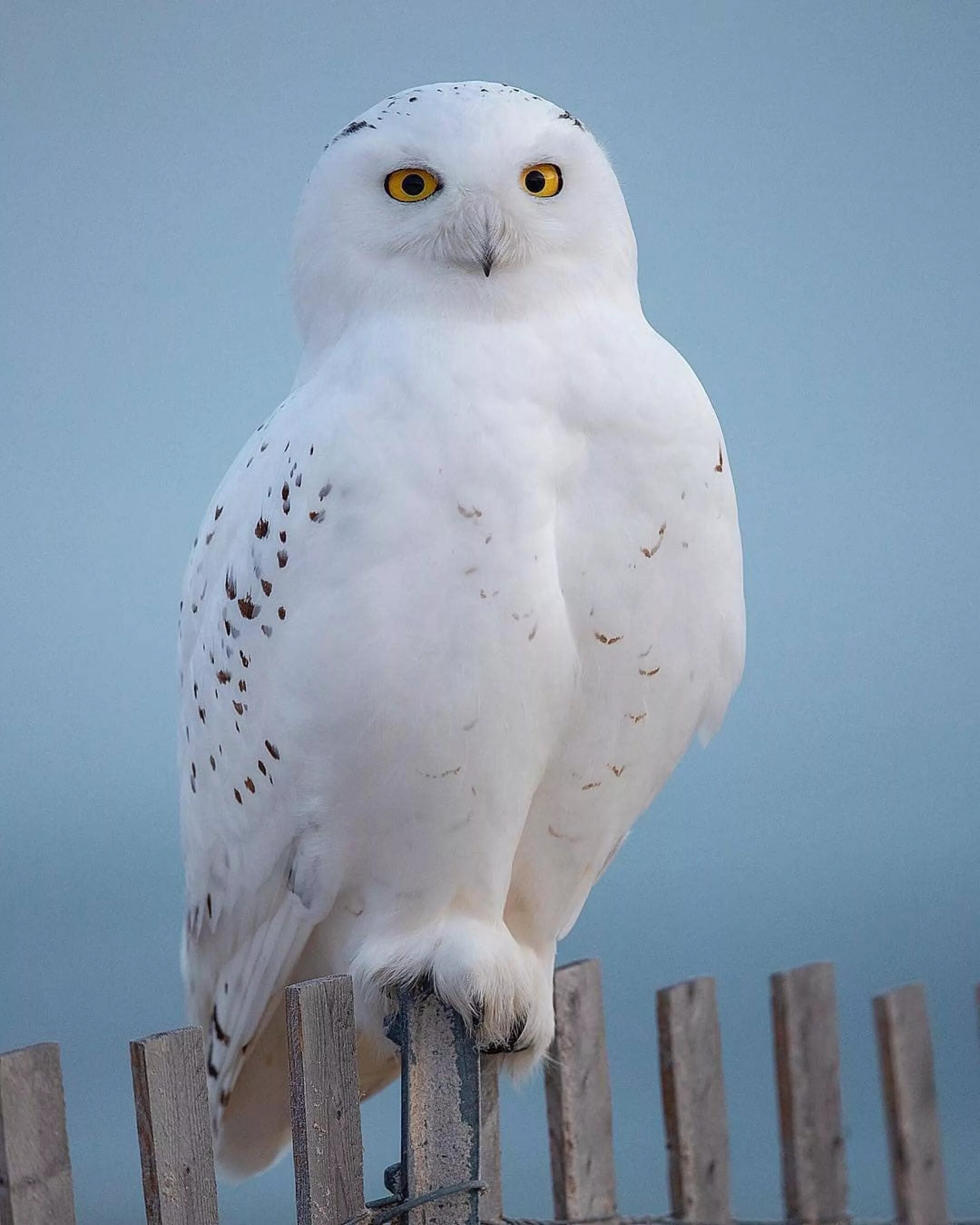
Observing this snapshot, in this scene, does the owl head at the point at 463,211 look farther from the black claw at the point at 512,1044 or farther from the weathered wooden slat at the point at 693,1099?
the weathered wooden slat at the point at 693,1099

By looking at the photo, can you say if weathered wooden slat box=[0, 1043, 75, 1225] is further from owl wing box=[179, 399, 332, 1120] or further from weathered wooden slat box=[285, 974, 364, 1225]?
owl wing box=[179, 399, 332, 1120]

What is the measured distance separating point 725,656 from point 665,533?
0.20 metres

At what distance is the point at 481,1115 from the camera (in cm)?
169

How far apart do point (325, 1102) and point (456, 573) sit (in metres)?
0.50

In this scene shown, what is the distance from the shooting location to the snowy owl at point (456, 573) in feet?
4.51

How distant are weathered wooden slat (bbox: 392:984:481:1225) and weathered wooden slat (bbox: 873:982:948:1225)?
988mm

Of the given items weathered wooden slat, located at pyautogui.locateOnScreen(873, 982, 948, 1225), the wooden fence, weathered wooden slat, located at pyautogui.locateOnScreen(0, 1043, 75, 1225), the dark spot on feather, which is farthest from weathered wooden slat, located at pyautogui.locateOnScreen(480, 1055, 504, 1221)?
the dark spot on feather

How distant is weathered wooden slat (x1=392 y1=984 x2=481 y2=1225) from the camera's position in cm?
147

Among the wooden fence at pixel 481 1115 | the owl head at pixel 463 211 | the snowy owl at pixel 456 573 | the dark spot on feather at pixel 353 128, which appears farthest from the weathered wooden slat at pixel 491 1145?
the dark spot on feather at pixel 353 128

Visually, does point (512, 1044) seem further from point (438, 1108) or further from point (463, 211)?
point (463, 211)

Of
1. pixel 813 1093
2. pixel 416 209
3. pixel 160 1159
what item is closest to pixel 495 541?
pixel 416 209

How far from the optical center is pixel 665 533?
1.43 meters

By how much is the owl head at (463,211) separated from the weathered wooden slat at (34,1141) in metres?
0.76

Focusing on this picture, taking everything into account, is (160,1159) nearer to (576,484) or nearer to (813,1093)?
(576,484)
